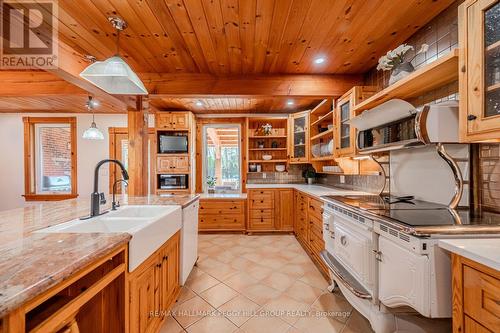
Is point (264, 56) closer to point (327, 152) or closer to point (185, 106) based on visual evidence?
point (327, 152)

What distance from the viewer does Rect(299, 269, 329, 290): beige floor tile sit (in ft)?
7.52

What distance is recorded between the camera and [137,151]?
291 centimetres

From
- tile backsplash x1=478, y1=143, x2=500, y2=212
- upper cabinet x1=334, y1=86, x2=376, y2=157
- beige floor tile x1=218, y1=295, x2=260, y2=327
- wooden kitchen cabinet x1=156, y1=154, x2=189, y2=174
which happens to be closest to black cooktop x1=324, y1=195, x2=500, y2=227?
tile backsplash x1=478, y1=143, x2=500, y2=212

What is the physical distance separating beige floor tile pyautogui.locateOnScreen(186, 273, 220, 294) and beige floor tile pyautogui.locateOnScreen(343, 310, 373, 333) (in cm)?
133

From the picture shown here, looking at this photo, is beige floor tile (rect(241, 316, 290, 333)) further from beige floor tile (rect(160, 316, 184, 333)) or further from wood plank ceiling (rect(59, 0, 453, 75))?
wood plank ceiling (rect(59, 0, 453, 75))

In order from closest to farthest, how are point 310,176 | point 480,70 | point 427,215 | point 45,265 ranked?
1. point 45,265
2. point 480,70
3. point 427,215
4. point 310,176

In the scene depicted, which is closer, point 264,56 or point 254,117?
point 264,56

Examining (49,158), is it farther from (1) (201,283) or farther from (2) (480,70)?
(2) (480,70)

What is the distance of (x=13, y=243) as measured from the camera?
979 mm

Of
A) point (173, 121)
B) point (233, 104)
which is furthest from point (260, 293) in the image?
point (173, 121)

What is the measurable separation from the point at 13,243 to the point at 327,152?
3.32 metres

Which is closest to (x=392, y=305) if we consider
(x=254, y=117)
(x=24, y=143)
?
(x=254, y=117)

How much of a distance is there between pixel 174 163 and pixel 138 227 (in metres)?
3.02

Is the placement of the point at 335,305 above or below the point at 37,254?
below
